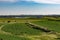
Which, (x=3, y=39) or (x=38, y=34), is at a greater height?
(x=3, y=39)

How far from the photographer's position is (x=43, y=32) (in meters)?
48.5

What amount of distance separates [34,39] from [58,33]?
9.77m

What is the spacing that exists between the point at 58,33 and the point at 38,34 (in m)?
5.67

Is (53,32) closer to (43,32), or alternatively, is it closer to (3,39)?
(43,32)

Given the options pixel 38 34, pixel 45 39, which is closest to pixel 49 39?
pixel 45 39

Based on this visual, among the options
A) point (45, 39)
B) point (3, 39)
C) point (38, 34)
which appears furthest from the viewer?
point (38, 34)

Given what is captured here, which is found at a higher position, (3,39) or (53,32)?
(3,39)

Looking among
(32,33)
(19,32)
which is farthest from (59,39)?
(19,32)

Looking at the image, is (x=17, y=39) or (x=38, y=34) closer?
(x=17, y=39)

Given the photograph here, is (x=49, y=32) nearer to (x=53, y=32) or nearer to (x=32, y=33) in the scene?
(x=53, y=32)

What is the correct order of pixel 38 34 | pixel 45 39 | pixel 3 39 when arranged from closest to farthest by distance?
pixel 3 39 < pixel 45 39 < pixel 38 34

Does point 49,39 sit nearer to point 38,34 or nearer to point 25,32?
point 38,34

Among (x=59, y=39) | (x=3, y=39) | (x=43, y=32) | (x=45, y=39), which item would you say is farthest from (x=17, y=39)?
(x=43, y=32)

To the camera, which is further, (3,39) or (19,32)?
(19,32)
